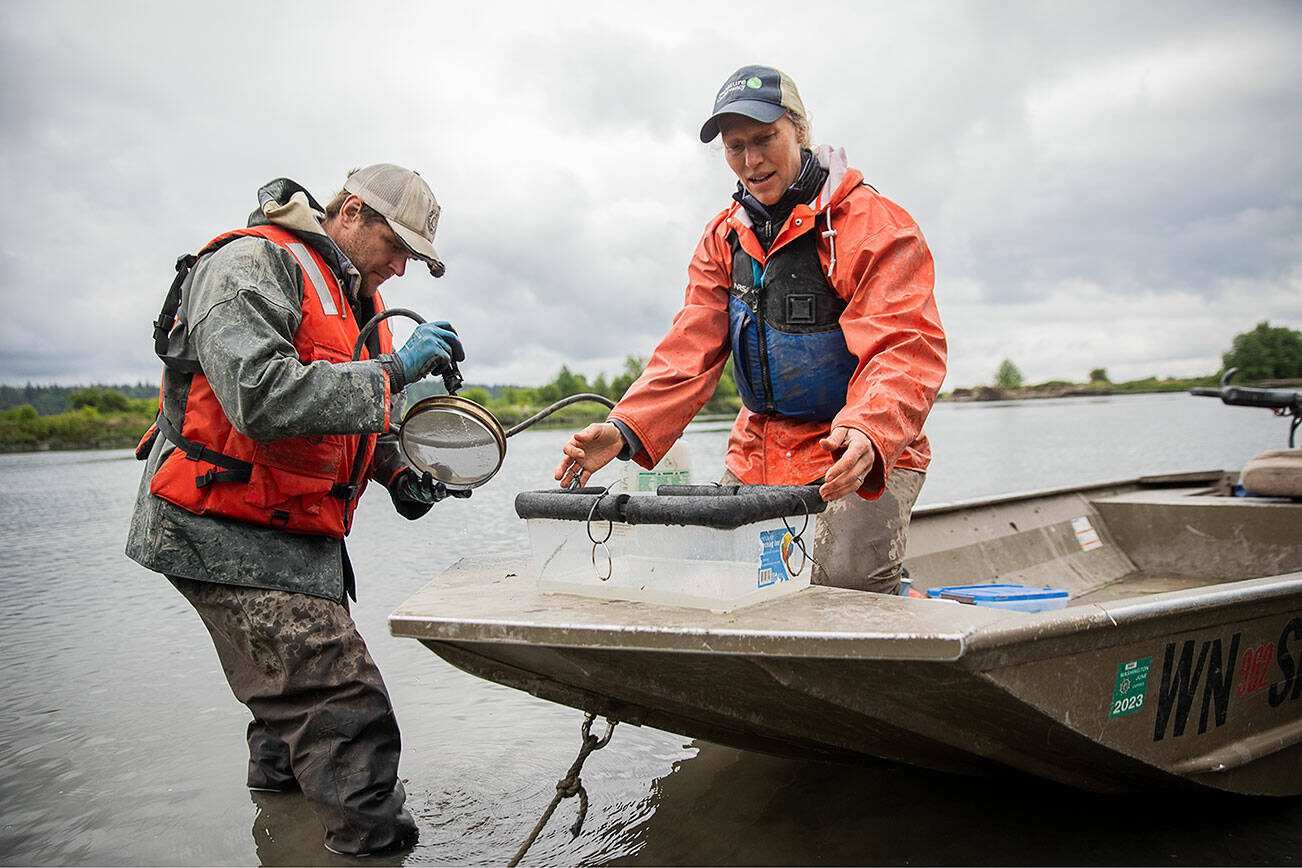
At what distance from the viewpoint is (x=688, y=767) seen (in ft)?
13.2

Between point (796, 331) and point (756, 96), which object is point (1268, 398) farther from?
point (756, 96)

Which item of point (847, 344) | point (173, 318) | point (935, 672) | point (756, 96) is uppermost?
point (756, 96)

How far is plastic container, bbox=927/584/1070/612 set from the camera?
4.04m

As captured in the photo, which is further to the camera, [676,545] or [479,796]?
[479,796]

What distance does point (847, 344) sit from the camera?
3.11 metres

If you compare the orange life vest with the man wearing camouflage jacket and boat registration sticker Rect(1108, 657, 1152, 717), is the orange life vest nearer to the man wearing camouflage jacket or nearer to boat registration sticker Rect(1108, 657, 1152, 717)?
the man wearing camouflage jacket

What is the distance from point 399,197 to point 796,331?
151cm

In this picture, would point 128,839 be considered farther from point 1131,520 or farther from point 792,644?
point 1131,520

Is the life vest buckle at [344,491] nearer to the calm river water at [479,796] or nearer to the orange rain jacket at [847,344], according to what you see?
the orange rain jacket at [847,344]

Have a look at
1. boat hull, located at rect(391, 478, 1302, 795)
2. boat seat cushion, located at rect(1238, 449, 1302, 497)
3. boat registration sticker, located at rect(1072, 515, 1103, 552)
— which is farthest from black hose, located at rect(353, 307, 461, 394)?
boat seat cushion, located at rect(1238, 449, 1302, 497)

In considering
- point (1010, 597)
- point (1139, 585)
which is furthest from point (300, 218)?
point (1139, 585)

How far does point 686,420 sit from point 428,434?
959 mm

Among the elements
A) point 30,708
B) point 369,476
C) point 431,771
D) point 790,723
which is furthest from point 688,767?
point 30,708

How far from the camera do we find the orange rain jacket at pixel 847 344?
2.75 metres
